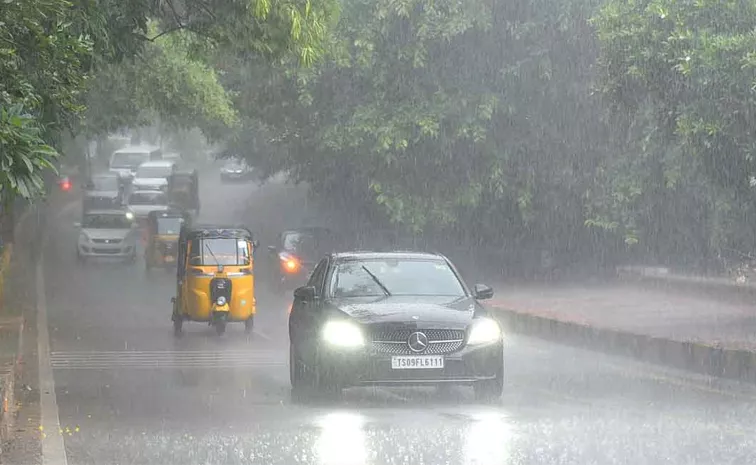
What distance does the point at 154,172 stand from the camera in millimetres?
67688

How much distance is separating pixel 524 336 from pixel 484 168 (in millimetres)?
10608

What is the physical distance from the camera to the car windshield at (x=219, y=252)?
74.0 ft

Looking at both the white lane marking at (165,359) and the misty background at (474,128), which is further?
the misty background at (474,128)

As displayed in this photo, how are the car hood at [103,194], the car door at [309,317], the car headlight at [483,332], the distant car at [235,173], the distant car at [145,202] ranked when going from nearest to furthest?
the car headlight at [483,332], the car door at [309,317], the distant car at [145,202], the car hood at [103,194], the distant car at [235,173]

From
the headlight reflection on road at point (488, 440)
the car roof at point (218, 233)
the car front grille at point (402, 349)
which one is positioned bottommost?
the headlight reflection on road at point (488, 440)

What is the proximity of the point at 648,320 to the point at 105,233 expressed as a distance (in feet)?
82.6

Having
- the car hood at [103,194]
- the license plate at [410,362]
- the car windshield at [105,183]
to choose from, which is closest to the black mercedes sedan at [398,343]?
the license plate at [410,362]

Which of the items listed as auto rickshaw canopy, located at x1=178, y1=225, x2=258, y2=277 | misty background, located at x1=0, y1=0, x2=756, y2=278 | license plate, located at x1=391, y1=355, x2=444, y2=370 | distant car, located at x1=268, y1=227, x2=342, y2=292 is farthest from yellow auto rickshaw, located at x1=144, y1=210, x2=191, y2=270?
license plate, located at x1=391, y1=355, x2=444, y2=370

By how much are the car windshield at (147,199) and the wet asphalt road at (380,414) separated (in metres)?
35.0

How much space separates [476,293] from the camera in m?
14.4

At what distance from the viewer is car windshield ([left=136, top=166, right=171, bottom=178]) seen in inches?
2646

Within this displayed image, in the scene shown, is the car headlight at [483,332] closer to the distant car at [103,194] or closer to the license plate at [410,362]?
the license plate at [410,362]

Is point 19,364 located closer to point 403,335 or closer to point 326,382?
point 326,382

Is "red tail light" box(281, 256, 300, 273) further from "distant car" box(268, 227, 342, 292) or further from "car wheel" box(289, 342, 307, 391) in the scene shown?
"car wheel" box(289, 342, 307, 391)
